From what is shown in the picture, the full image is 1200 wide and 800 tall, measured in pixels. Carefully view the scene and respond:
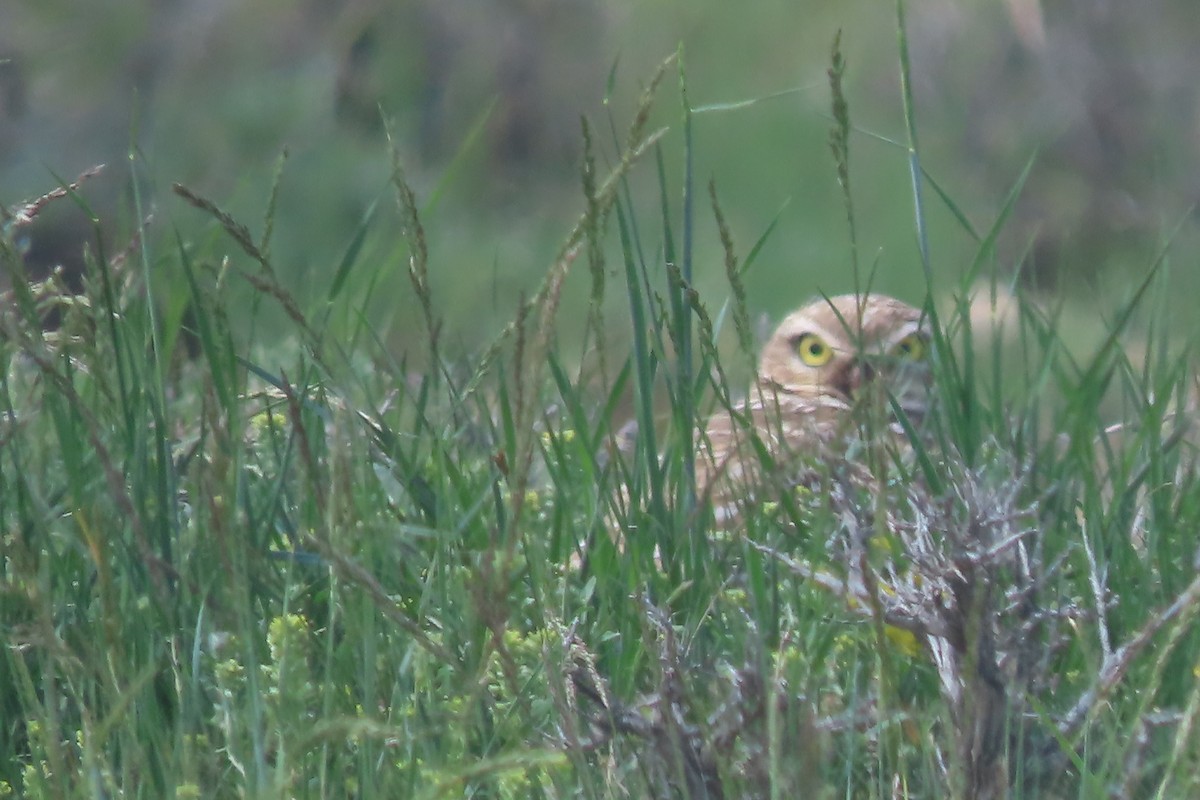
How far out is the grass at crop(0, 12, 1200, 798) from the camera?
4.43ft

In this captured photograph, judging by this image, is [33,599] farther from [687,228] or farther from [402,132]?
[402,132]

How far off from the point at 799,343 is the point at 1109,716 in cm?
266

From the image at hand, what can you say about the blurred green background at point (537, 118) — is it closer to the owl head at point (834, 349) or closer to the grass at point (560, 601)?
the owl head at point (834, 349)

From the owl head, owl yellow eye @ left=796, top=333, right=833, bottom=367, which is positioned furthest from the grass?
owl yellow eye @ left=796, top=333, right=833, bottom=367

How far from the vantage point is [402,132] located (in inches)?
459

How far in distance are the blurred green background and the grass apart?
10.6 feet

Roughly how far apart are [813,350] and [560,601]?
8.27 ft

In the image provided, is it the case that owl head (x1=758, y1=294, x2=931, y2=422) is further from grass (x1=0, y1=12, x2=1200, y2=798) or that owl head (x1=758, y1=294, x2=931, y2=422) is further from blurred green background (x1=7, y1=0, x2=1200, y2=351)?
grass (x1=0, y1=12, x2=1200, y2=798)

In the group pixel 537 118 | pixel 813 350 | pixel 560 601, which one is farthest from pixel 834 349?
pixel 537 118

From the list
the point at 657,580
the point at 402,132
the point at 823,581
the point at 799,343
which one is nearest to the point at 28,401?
the point at 657,580

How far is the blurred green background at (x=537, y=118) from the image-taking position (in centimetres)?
796

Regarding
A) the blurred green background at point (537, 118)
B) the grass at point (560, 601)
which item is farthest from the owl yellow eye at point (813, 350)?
the grass at point (560, 601)

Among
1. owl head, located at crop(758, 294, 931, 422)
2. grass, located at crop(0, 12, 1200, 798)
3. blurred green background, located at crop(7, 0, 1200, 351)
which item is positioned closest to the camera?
grass, located at crop(0, 12, 1200, 798)

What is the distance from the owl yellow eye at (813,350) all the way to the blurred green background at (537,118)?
1434 mm
